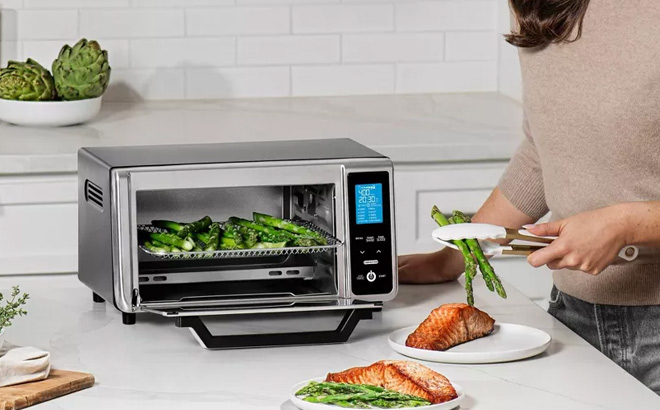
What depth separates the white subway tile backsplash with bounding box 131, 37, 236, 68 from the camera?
10.8 feet

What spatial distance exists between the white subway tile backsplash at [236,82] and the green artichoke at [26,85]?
0.60m

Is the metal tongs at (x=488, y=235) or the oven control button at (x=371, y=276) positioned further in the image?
the oven control button at (x=371, y=276)

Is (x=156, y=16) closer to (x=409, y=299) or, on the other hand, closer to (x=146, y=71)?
(x=146, y=71)

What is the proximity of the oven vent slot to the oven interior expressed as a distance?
7 cm

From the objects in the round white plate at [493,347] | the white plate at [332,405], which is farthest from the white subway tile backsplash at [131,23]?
the white plate at [332,405]

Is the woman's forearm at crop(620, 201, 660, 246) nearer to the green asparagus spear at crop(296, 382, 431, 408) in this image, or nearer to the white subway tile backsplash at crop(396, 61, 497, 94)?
the green asparagus spear at crop(296, 382, 431, 408)

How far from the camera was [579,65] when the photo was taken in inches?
64.6

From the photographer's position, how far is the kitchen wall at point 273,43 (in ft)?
10.6

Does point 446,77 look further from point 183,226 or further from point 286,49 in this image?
point 183,226

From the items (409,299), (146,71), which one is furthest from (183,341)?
(146,71)

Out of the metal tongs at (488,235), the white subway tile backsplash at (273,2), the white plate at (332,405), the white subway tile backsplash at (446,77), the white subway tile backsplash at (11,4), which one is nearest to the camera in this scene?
the white plate at (332,405)

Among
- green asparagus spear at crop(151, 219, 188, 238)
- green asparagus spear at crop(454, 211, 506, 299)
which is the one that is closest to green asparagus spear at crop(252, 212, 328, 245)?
green asparagus spear at crop(151, 219, 188, 238)

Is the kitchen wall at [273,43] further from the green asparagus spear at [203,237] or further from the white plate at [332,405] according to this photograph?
the white plate at [332,405]

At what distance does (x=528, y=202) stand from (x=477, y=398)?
67 cm
